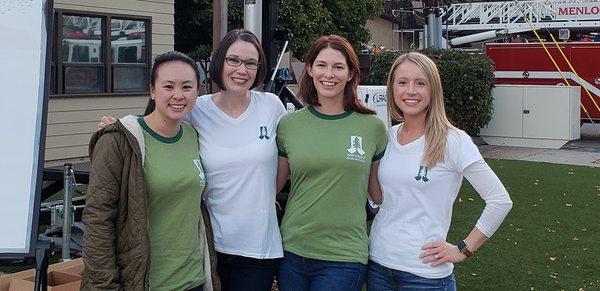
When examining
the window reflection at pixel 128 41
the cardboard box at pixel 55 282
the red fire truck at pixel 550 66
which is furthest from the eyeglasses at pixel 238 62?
the red fire truck at pixel 550 66

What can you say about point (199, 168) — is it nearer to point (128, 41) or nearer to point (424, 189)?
point (424, 189)

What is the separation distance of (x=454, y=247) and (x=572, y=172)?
9.15 m

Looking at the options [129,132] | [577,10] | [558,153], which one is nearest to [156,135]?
[129,132]

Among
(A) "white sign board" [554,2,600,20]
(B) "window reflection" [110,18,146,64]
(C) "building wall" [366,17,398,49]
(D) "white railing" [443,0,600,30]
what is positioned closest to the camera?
(B) "window reflection" [110,18,146,64]

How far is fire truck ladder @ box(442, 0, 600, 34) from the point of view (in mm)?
20237

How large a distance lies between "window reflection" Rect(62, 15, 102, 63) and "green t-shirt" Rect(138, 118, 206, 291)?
9191mm

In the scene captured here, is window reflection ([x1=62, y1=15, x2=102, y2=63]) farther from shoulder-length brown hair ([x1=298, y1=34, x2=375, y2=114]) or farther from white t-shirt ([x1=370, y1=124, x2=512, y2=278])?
white t-shirt ([x1=370, y1=124, x2=512, y2=278])

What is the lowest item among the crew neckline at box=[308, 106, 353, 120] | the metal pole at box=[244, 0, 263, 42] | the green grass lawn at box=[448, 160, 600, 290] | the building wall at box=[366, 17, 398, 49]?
the green grass lawn at box=[448, 160, 600, 290]

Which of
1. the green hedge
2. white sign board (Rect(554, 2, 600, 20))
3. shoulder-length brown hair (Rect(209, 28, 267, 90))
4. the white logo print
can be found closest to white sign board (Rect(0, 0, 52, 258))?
the white logo print

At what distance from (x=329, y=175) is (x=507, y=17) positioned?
20.4m

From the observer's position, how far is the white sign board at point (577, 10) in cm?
1950

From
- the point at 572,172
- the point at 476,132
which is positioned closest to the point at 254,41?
the point at 572,172

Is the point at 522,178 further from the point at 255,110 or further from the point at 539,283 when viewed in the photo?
the point at 255,110

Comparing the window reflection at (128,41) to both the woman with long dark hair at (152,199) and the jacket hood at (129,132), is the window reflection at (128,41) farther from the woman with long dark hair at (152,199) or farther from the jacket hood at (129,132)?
the jacket hood at (129,132)
